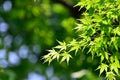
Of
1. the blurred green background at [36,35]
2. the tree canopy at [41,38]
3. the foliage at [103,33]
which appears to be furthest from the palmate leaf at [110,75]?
the blurred green background at [36,35]

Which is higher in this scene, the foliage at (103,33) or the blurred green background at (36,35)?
the blurred green background at (36,35)

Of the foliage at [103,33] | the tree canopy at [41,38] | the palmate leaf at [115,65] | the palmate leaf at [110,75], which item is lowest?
the palmate leaf at [110,75]

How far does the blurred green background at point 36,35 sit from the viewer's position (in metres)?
9.99

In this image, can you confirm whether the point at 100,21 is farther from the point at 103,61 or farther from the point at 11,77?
the point at 11,77

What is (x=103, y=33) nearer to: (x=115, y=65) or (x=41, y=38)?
(x=115, y=65)

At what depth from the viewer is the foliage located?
Result: 418 centimetres

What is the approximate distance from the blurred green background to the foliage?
4.79m

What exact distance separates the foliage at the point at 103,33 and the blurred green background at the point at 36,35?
4.79 m

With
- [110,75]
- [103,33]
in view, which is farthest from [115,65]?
[103,33]

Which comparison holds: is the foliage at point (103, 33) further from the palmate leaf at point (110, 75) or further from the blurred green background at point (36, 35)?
the blurred green background at point (36, 35)

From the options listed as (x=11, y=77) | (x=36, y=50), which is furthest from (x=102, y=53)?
(x=36, y=50)

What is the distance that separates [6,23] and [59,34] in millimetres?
1685

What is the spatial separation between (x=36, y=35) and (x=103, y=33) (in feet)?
22.4

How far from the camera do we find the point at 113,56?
4.22 meters
